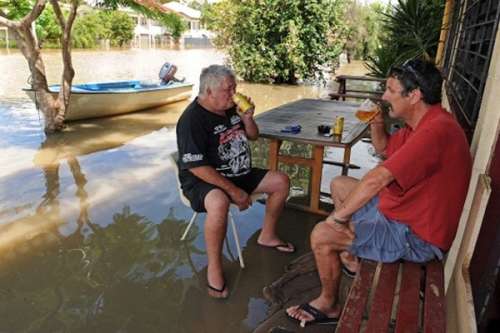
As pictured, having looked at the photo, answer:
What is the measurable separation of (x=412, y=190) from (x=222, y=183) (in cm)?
132

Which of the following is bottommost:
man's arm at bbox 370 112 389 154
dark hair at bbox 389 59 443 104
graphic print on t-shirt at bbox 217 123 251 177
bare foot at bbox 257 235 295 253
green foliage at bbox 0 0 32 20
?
bare foot at bbox 257 235 295 253

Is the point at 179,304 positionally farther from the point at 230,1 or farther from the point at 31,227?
the point at 230,1

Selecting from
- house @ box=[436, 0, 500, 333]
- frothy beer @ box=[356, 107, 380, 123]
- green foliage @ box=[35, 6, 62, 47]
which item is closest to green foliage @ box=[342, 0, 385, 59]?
green foliage @ box=[35, 6, 62, 47]

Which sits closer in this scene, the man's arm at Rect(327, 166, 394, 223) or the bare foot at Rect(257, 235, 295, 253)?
the man's arm at Rect(327, 166, 394, 223)

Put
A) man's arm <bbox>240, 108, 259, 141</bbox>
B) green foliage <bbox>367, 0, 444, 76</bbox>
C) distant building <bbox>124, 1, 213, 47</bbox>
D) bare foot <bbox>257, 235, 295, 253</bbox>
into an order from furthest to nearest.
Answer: distant building <bbox>124, 1, 213, 47</bbox> < green foliage <bbox>367, 0, 444, 76</bbox> < bare foot <bbox>257, 235, 295, 253</bbox> < man's arm <bbox>240, 108, 259, 141</bbox>

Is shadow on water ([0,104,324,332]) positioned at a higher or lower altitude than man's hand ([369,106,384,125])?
lower

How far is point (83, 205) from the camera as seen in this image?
421 cm

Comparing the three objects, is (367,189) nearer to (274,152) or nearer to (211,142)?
(211,142)

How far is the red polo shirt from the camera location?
183 centimetres

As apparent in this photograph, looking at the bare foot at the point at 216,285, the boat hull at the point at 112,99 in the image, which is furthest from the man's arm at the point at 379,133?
the boat hull at the point at 112,99

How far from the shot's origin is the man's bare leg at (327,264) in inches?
88.0

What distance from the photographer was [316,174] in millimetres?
3896

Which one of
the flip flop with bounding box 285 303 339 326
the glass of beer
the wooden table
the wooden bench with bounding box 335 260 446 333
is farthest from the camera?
the wooden table

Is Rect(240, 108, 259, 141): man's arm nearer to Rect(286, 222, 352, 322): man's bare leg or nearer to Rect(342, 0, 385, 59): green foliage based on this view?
Rect(286, 222, 352, 322): man's bare leg
